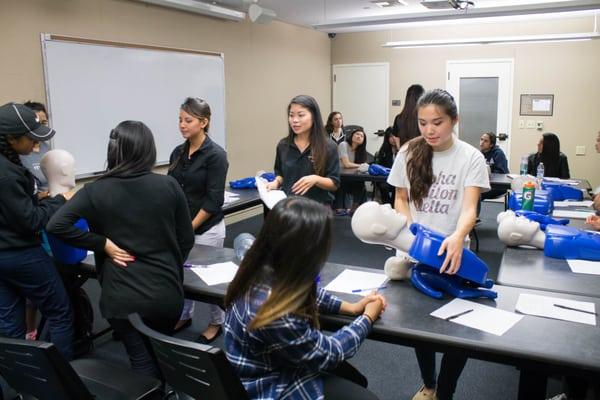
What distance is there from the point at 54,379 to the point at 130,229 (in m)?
0.52

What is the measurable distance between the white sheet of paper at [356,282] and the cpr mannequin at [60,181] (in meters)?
1.10

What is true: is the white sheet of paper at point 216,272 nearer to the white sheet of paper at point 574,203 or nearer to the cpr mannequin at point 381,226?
the cpr mannequin at point 381,226

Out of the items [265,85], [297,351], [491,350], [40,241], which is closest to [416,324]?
[491,350]

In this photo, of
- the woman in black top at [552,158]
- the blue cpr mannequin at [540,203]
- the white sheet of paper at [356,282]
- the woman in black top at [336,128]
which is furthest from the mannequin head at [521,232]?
the woman in black top at [336,128]

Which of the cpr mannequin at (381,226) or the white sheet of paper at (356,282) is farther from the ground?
the cpr mannequin at (381,226)

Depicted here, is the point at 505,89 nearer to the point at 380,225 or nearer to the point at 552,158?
the point at 552,158

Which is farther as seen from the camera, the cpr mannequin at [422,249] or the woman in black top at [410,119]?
the woman in black top at [410,119]

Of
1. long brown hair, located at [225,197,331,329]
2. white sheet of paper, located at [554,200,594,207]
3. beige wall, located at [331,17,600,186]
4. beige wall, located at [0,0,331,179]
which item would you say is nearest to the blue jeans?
long brown hair, located at [225,197,331,329]

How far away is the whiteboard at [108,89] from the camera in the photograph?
12.3ft

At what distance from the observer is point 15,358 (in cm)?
129

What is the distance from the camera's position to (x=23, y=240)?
1954 mm

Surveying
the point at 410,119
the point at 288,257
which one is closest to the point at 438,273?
the point at 288,257

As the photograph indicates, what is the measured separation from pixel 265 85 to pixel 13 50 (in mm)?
3170

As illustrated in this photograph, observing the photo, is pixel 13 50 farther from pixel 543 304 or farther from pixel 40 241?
pixel 543 304
